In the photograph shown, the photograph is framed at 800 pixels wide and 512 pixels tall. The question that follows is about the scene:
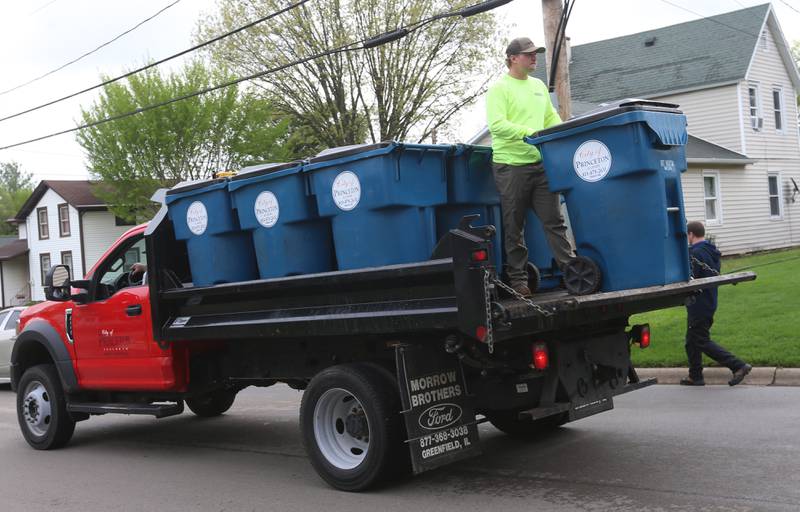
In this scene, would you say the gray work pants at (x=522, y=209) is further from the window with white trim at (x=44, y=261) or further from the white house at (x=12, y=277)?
the white house at (x=12, y=277)

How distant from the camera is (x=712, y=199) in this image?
26.0 m

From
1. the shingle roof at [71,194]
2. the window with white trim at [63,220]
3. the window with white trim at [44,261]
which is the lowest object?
the window with white trim at [44,261]

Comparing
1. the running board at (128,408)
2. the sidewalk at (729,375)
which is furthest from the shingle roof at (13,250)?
the sidewalk at (729,375)

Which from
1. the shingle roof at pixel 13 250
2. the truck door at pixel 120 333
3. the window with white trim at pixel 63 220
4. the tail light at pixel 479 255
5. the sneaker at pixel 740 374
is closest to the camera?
the tail light at pixel 479 255

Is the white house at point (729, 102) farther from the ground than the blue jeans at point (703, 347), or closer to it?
farther from the ground

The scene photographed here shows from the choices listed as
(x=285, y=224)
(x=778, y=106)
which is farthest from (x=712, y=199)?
(x=285, y=224)

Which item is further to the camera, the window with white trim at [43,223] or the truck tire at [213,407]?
the window with white trim at [43,223]

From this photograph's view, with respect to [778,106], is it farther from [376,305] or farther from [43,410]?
[376,305]

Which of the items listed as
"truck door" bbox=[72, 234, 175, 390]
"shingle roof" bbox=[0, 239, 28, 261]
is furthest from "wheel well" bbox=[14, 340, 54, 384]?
"shingle roof" bbox=[0, 239, 28, 261]

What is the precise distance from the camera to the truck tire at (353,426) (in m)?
5.64

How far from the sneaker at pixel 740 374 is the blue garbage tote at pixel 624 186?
11.8 feet

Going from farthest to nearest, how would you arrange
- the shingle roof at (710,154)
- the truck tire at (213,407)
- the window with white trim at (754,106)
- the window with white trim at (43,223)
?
the window with white trim at (43,223) < the window with white trim at (754,106) < the shingle roof at (710,154) < the truck tire at (213,407)

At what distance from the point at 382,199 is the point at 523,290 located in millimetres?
1163

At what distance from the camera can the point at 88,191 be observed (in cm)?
4247
